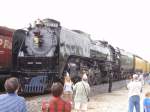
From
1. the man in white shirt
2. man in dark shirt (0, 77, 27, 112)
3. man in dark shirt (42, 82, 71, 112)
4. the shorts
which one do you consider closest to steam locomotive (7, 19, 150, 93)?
the shorts

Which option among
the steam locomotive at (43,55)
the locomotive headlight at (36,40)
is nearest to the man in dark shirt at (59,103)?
the steam locomotive at (43,55)

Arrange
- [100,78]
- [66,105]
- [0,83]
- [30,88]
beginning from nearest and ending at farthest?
[66,105]
[30,88]
[0,83]
[100,78]

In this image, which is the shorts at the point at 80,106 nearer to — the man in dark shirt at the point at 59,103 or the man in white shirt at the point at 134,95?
the man in white shirt at the point at 134,95

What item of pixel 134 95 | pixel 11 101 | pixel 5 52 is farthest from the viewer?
pixel 5 52

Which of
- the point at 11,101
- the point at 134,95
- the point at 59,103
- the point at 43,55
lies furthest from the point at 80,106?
the point at 11,101

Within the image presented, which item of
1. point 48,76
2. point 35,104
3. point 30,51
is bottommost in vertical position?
point 35,104

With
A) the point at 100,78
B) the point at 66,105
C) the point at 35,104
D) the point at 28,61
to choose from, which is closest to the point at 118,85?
the point at 100,78

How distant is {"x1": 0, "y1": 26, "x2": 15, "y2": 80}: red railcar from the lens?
18.8 metres

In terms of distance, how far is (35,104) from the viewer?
13328 mm

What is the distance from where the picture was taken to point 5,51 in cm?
1920

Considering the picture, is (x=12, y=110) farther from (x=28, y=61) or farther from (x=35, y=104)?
(x=28, y=61)

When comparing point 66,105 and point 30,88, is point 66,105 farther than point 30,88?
No

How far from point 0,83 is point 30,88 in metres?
1.97

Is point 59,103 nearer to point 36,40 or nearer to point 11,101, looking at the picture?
point 11,101
